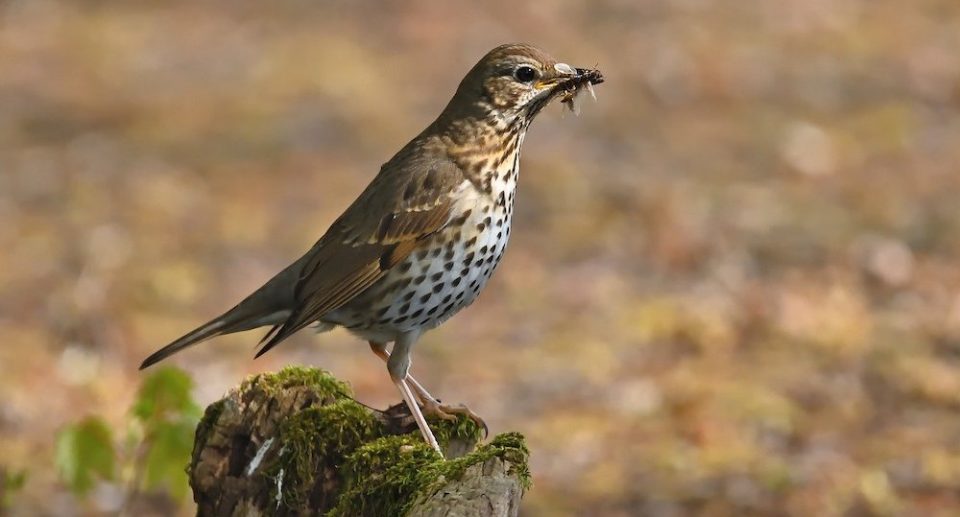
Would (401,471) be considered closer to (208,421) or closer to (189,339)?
(208,421)

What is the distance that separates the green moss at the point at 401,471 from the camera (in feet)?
14.6

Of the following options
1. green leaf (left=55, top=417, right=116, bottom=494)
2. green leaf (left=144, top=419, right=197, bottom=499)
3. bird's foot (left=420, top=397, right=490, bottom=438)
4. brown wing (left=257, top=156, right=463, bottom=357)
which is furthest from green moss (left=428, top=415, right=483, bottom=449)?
green leaf (left=55, top=417, right=116, bottom=494)

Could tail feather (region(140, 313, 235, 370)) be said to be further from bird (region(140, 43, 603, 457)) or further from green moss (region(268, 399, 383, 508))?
green moss (region(268, 399, 383, 508))

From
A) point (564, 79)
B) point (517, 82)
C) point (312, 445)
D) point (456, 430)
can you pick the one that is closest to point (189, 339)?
point (312, 445)

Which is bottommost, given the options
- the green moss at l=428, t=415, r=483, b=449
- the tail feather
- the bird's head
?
the green moss at l=428, t=415, r=483, b=449

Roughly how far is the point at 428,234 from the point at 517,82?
72cm

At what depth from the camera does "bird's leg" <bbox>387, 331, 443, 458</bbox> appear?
5.17 m

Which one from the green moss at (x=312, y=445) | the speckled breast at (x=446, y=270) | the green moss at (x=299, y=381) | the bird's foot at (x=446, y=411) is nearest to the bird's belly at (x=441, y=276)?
the speckled breast at (x=446, y=270)

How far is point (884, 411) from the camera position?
29.7 ft

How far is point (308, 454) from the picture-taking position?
16.1 ft

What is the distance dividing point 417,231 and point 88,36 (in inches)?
431

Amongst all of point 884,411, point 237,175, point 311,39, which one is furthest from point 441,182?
point 311,39

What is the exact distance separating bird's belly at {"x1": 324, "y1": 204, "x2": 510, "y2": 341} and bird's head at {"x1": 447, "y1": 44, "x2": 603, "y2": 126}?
431 mm

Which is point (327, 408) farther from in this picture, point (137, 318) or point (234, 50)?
point (234, 50)
